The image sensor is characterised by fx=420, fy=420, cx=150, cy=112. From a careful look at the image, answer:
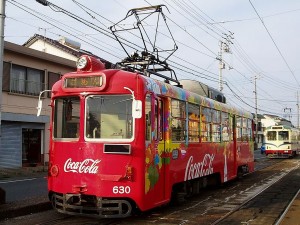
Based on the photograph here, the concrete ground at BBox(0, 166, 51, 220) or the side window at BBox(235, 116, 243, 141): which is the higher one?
the side window at BBox(235, 116, 243, 141)

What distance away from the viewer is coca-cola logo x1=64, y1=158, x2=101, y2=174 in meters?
8.01

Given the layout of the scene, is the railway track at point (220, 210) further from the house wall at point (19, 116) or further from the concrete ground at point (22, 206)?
the house wall at point (19, 116)

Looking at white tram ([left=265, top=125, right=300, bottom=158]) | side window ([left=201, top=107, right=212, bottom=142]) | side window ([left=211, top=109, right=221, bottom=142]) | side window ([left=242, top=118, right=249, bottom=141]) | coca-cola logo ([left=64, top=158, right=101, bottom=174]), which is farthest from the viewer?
white tram ([left=265, top=125, right=300, bottom=158])

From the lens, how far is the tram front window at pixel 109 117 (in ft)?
26.5

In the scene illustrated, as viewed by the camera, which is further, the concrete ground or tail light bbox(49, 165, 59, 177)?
the concrete ground

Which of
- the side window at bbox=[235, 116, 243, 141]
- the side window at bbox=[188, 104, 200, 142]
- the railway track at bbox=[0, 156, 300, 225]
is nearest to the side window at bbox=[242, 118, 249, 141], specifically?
the side window at bbox=[235, 116, 243, 141]

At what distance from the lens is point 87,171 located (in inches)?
316

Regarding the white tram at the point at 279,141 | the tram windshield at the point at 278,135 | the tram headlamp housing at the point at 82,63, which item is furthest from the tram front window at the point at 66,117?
the tram windshield at the point at 278,135

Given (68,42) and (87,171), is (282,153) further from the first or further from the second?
(87,171)

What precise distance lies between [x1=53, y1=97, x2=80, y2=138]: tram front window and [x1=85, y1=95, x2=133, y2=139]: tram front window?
0.98 ft

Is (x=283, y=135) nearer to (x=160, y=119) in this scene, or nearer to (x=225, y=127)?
(x=225, y=127)

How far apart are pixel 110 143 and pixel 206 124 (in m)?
4.45

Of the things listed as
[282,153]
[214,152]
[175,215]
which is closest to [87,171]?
[175,215]

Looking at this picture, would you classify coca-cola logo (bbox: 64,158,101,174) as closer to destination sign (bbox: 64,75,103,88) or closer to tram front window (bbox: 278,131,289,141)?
destination sign (bbox: 64,75,103,88)
